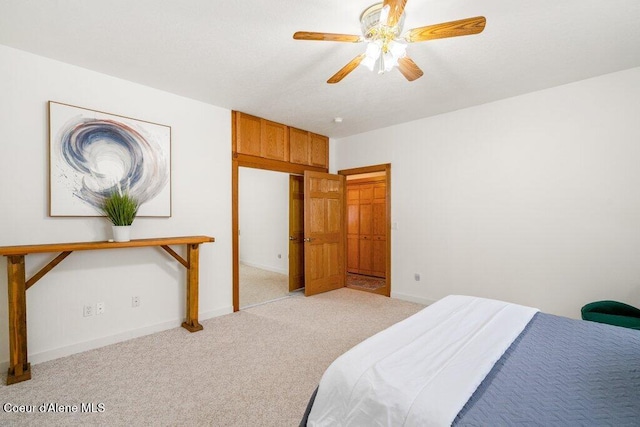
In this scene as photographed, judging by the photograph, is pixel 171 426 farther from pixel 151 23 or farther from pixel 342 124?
pixel 342 124

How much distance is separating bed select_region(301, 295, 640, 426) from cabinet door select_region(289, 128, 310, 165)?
10.9 ft

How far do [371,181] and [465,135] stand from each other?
2.55 meters

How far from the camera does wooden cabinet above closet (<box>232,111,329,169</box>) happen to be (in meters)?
3.84

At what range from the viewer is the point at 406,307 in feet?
12.8

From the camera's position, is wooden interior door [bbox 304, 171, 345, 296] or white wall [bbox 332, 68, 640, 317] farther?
wooden interior door [bbox 304, 171, 345, 296]

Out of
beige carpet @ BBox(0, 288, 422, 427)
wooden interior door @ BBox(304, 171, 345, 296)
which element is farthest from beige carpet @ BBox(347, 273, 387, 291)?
beige carpet @ BBox(0, 288, 422, 427)

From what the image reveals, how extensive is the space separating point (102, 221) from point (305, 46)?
253 centimetres

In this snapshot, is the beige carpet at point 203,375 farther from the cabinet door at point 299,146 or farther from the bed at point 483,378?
the cabinet door at point 299,146

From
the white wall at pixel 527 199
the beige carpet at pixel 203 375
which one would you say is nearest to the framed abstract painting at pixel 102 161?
the beige carpet at pixel 203 375

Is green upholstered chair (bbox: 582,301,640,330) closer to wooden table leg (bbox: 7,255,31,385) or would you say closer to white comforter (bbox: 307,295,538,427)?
white comforter (bbox: 307,295,538,427)

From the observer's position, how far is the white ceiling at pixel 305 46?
1.89 m

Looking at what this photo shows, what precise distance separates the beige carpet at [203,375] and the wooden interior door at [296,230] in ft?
4.92

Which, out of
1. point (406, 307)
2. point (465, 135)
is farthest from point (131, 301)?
point (465, 135)

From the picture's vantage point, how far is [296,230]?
5047 mm
